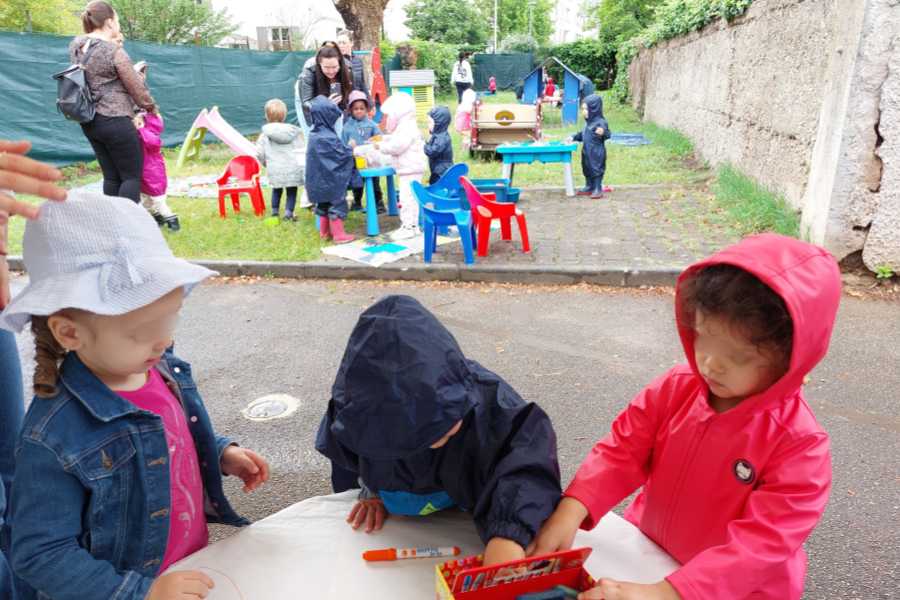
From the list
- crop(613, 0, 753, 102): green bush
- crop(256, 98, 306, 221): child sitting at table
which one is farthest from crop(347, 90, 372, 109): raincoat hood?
crop(613, 0, 753, 102): green bush

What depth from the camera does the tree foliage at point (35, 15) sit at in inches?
926

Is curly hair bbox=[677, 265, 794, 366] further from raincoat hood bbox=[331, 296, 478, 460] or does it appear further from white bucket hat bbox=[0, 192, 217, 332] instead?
white bucket hat bbox=[0, 192, 217, 332]

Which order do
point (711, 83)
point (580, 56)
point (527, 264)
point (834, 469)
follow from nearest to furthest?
point (834, 469)
point (527, 264)
point (711, 83)
point (580, 56)

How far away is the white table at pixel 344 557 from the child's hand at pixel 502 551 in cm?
12

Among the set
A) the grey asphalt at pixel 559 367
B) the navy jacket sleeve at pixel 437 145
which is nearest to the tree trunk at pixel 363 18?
the navy jacket sleeve at pixel 437 145

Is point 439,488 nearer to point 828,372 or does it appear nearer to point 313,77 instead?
point 828,372

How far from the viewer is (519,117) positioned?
37.0 ft

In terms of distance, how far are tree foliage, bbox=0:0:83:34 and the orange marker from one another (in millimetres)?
28331

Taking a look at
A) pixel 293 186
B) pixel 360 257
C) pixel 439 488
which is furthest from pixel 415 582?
pixel 293 186

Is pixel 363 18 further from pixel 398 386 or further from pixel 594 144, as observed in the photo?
pixel 398 386

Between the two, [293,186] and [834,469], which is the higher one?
[293,186]

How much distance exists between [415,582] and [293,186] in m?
6.93

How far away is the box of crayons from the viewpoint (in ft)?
3.67

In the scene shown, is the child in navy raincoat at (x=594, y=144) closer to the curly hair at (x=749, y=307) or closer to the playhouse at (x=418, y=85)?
the playhouse at (x=418, y=85)
